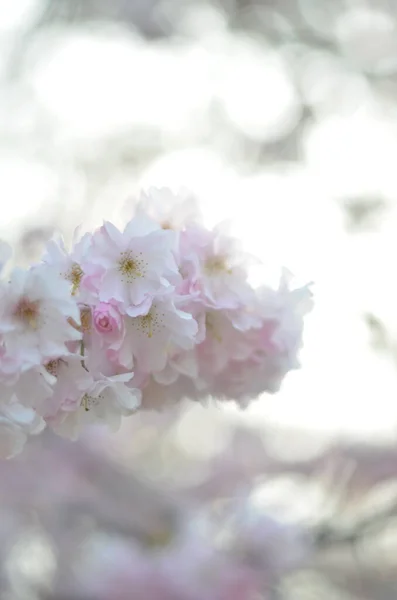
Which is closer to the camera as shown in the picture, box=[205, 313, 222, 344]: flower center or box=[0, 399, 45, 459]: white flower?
box=[0, 399, 45, 459]: white flower

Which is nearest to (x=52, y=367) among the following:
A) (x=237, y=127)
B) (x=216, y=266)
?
(x=216, y=266)

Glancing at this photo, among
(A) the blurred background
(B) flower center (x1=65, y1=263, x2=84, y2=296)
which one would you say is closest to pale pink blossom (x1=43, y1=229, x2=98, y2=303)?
(B) flower center (x1=65, y1=263, x2=84, y2=296)

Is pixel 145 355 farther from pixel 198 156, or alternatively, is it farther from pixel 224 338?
pixel 198 156

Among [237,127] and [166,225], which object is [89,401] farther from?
[237,127]

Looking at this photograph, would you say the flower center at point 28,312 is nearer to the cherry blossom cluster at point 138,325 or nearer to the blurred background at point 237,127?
the cherry blossom cluster at point 138,325

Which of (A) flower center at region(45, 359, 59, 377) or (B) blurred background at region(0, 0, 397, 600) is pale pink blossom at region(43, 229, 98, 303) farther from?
(B) blurred background at region(0, 0, 397, 600)

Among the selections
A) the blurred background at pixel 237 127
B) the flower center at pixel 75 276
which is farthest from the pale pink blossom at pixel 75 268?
the blurred background at pixel 237 127

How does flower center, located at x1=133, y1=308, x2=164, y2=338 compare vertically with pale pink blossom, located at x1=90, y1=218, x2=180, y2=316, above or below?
below
